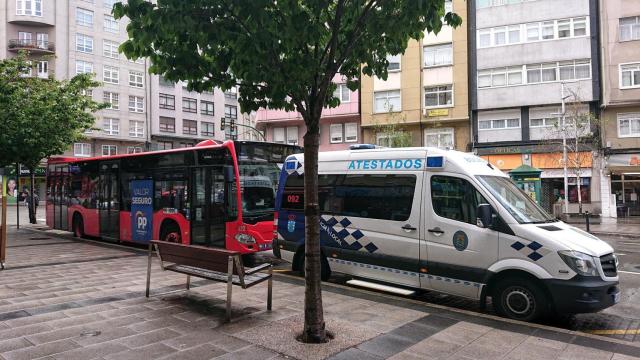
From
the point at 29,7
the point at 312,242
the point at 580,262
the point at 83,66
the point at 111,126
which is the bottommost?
the point at 580,262

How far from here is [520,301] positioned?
6.52 meters

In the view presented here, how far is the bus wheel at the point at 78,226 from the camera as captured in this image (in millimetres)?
17109

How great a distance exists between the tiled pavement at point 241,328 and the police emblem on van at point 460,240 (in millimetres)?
938

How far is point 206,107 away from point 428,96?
138ft

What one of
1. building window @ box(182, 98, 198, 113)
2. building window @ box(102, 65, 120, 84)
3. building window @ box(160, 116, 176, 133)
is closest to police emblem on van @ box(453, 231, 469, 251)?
building window @ box(102, 65, 120, 84)

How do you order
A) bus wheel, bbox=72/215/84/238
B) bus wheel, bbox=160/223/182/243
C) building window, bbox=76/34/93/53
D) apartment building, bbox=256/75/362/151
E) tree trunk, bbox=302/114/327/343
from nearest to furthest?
tree trunk, bbox=302/114/327/343 < bus wheel, bbox=160/223/182/243 < bus wheel, bbox=72/215/84/238 < apartment building, bbox=256/75/362/151 < building window, bbox=76/34/93/53

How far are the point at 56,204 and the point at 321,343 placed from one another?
16.8m

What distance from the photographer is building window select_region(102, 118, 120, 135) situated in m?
56.7

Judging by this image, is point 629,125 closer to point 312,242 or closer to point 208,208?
point 208,208

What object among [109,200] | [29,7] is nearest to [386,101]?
[109,200]

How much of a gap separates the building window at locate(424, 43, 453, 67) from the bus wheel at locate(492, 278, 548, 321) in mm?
31588

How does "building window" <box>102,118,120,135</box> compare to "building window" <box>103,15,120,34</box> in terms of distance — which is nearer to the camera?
"building window" <box>102,118,120,135</box>

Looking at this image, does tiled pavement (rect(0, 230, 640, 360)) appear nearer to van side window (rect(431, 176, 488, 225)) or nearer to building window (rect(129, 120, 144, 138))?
van side window (rect(431, 176, 488, 225))

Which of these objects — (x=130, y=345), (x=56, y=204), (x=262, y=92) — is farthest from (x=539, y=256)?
(x=56, y=204)
